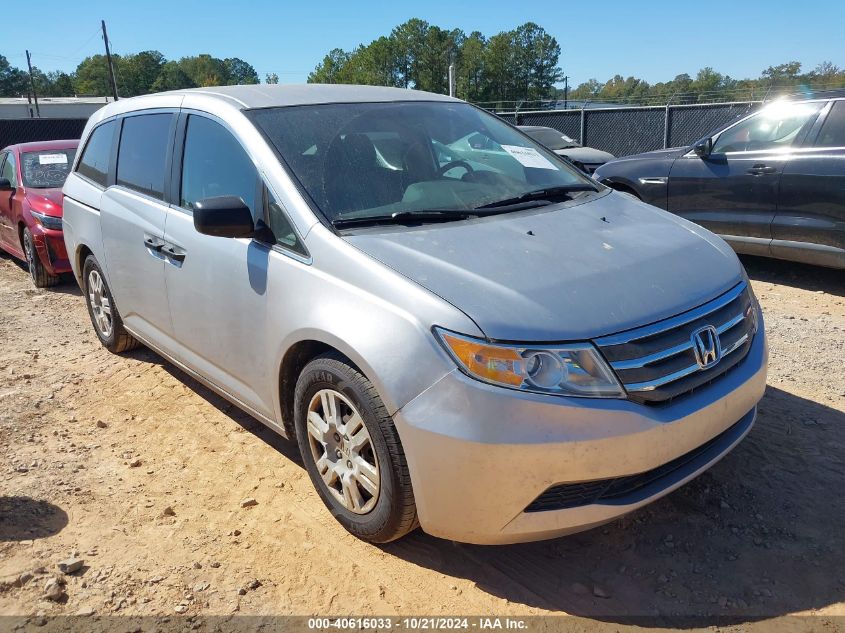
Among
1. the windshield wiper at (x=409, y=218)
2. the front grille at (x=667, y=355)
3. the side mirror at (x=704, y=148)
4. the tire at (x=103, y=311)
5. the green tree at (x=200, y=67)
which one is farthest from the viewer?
the green tree at (x=200, y=67)

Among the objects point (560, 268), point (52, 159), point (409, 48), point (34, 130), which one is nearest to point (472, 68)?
point (409, 48)

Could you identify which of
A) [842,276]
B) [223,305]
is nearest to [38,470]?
[223,305]

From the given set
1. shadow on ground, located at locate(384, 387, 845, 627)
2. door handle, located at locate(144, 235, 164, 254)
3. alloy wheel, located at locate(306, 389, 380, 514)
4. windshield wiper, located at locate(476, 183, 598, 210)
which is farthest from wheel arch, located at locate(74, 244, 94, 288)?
shadow on ground, located at locate(384, 387, 845, 627)

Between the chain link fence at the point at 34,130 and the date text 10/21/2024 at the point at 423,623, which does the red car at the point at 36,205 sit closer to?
the date text 10/21/2024 at the point at 423,623

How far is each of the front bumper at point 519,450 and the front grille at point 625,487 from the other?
1 centimetres

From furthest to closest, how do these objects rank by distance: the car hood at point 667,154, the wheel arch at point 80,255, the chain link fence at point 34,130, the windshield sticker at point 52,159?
the chain link fence at point 34,130
the windshield sticker at point 52,159
the car hood at point 667,154
the wheel arch at point 80,255

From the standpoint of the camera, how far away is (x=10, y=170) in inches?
340

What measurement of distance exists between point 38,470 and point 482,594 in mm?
2494

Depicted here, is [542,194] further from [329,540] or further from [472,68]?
[472,68]

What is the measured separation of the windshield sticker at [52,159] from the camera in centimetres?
850

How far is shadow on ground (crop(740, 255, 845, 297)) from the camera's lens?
6293 mm

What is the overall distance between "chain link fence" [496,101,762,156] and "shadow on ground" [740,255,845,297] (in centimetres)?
890

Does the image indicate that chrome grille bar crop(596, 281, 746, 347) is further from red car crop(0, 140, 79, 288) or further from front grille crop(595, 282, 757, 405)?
red car crop(0, 140, 79, 288)

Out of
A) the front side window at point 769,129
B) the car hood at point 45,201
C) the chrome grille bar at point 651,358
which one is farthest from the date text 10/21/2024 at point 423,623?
the car hood at point 45,201
